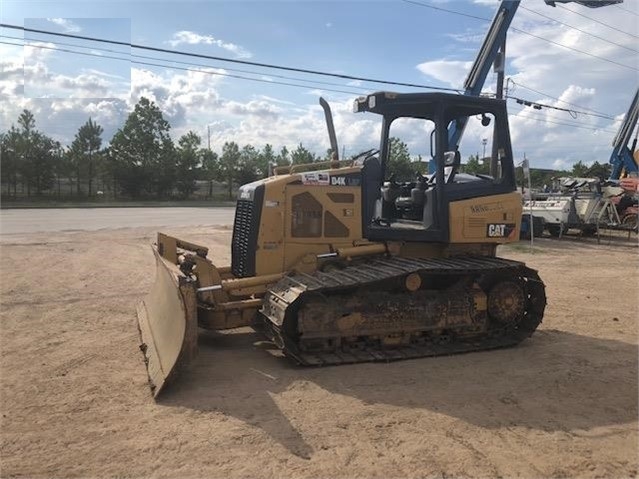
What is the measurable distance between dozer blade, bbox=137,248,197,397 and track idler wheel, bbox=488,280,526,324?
354cm

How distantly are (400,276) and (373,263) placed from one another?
1.74ft

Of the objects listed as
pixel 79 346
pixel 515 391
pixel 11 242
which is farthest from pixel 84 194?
pixel 515 391

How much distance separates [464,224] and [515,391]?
2.21 metres

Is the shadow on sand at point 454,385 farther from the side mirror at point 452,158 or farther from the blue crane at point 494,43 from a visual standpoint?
the blue crane at point 494,43

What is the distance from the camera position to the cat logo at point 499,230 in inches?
275

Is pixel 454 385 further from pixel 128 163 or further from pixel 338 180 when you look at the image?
pixel 128 163

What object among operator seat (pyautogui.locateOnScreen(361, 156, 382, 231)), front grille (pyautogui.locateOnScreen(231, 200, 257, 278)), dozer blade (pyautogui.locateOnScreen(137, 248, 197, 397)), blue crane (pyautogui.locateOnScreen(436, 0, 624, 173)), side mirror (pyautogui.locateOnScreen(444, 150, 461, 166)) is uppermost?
blue crane (pyautogui.locateOnScreen(436, 0, 624, 173))

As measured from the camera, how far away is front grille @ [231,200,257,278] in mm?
6508

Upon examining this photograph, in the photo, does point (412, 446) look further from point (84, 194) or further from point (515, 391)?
point (84, 194)

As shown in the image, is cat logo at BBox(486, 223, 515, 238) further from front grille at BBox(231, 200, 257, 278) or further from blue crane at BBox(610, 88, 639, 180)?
blue crane at BBox(610, 88, 639, 180)

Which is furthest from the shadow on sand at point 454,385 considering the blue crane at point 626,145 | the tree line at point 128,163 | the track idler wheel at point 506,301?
the tree line at point 128,163

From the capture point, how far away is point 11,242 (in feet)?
52.2

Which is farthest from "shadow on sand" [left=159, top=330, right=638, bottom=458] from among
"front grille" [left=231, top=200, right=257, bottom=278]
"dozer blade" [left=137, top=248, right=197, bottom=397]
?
"front grille" [left=231, top=200, right=257, bottom=278]

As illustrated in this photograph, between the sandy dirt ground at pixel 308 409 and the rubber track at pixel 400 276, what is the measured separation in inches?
6.1
